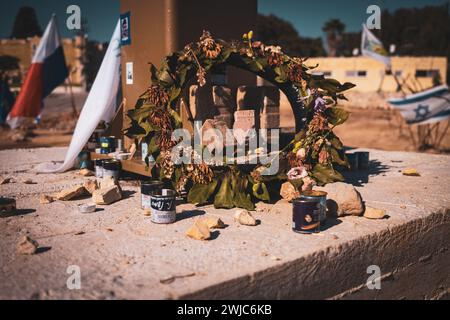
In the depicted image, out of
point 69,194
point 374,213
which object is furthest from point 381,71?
point 69,194

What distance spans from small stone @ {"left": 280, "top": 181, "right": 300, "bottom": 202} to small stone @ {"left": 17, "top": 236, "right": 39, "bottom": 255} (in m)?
2.32

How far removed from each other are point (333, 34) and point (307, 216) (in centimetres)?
5094

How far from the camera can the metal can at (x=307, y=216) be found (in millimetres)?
3646

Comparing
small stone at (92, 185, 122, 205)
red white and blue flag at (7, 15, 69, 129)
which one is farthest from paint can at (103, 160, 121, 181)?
red white and blue flag at (7, 15, 69, 129)

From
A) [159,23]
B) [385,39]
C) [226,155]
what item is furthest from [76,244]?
[385,39]

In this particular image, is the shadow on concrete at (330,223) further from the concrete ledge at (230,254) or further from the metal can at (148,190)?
the metal can at (148,190)

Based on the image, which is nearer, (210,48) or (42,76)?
(210,48)

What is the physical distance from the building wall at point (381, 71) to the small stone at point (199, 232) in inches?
1094

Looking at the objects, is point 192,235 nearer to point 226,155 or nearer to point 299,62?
point 226,155

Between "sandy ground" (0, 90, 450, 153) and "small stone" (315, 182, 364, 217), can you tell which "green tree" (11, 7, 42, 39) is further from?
"small stone" (315, 182, 364, 217)

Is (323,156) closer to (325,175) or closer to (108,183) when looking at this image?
(325,175)

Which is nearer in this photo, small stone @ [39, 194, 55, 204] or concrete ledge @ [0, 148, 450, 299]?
→ concrete ledge @ [0, 148, 450, 299]

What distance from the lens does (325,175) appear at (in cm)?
472

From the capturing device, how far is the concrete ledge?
113 inches
